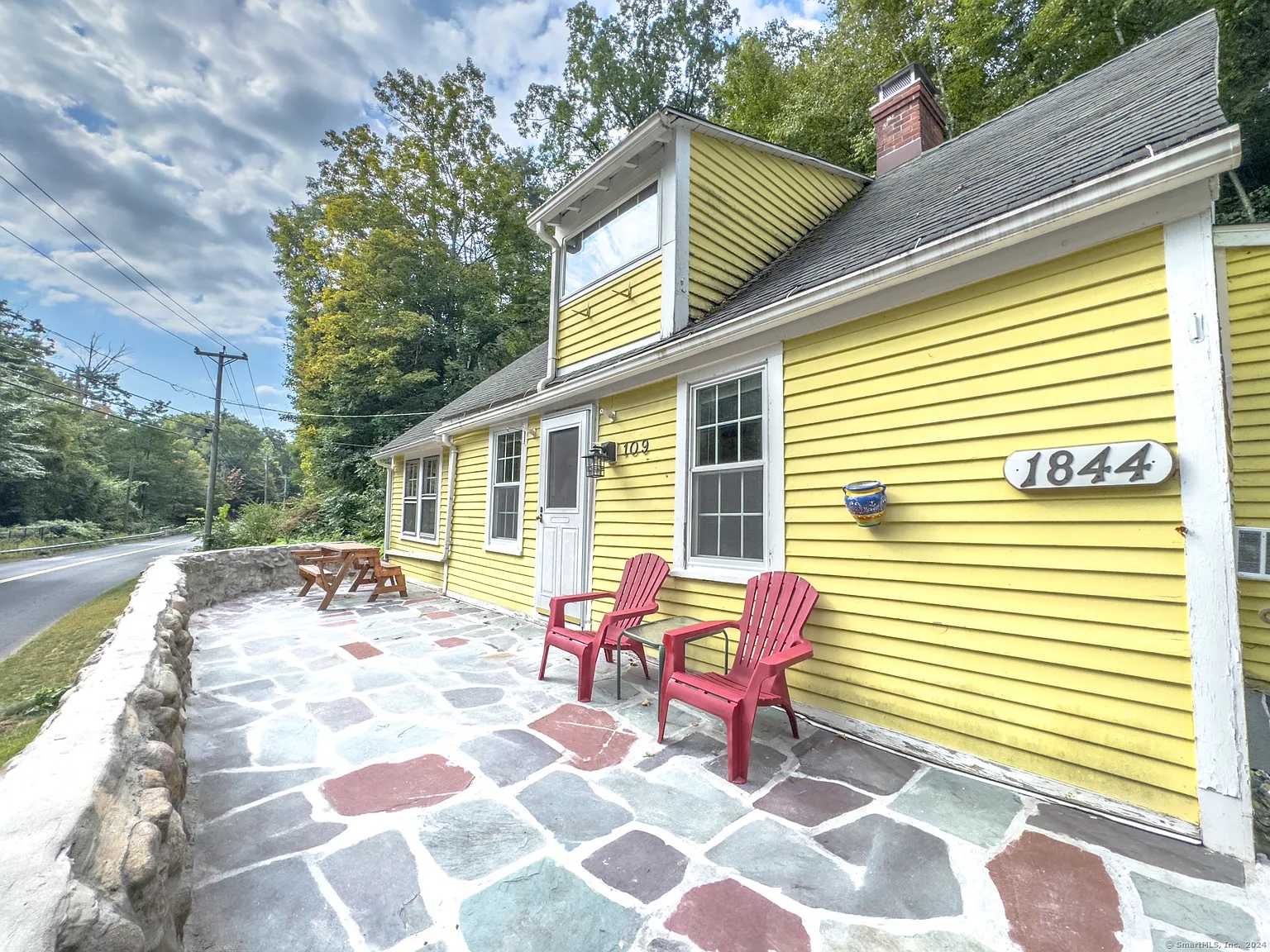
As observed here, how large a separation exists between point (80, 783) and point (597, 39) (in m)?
19.4

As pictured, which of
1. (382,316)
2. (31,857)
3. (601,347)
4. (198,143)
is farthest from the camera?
(382,316)

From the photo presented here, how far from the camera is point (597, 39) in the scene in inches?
583

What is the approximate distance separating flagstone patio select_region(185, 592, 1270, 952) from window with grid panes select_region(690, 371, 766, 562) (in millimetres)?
1181

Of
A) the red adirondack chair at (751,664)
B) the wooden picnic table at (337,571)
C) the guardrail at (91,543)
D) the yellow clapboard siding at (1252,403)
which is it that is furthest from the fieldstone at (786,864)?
the guardrail at (91,543)

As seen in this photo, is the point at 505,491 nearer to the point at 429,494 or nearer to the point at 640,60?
the point at 429,494

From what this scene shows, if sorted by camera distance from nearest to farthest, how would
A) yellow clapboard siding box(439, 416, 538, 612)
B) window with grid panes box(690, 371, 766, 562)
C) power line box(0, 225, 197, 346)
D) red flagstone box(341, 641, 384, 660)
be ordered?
window with grid panes box(690, 371, 766, 562) < red flagstone box(341, 641, 384, 660) < yellow clapboard siding box(439, 416, 538, 612) < power line box(0, 225, 197, 346)

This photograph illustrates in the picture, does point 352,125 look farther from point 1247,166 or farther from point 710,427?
point 1247,166

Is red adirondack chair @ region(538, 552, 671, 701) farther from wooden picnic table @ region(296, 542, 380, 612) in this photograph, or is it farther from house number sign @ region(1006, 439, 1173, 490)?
wooden picnic table @ region(296, 542, 380, 612)

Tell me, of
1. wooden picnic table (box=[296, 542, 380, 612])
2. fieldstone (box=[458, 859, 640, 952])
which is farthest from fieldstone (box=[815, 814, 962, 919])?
wooden picnic table (box=[296, 542, 380, 612])

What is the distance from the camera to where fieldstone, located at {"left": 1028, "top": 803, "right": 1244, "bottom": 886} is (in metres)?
1.69

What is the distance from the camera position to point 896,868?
1.75 m

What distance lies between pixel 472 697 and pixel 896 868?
2.59 meters

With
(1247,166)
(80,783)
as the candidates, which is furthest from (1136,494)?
(1247,166)

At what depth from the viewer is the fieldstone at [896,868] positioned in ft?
5.14
